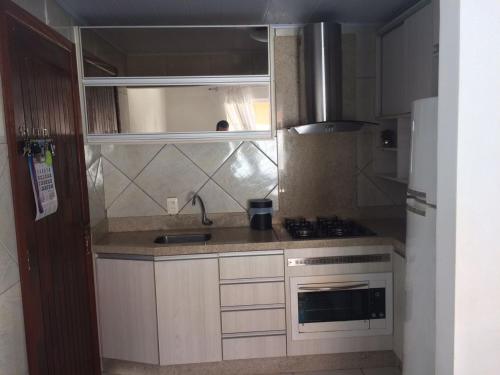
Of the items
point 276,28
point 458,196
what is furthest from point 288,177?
point 458,196

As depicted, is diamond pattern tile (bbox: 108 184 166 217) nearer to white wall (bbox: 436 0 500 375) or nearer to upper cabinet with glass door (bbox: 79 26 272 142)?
upper cabinet with glass door (bbox: 79 26 272 142)

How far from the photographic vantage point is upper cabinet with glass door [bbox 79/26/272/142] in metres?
2.41

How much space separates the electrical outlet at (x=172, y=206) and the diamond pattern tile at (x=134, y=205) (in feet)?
0.16

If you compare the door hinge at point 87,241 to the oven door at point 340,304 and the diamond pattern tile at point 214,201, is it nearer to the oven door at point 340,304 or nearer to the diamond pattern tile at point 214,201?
the diamond pattern tile at point 214,201

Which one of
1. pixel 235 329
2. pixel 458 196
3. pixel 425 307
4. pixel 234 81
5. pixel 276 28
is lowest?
pixel 235 329

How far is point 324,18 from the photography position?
2.64 meters

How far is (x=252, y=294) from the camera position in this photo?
2.38 m

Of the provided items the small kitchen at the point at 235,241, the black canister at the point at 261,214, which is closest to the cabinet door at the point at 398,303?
the small kitchen at the point at 235,241

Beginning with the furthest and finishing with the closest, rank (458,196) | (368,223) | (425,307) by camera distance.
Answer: (368,223), (425,307), (458,196)

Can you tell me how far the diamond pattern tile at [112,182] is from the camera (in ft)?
9.18

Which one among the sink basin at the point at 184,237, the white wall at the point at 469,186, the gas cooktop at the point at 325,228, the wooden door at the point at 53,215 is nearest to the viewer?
the white wall at the point at 469,186

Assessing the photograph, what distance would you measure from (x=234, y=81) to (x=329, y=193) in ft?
3.53

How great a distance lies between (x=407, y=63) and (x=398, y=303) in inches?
56.0

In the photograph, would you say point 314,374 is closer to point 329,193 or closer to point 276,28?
point 329,193
